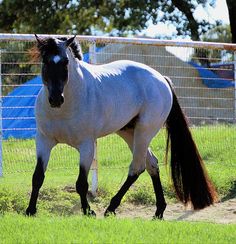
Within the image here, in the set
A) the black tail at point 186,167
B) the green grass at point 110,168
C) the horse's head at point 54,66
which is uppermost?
the horse's head at point 54,66

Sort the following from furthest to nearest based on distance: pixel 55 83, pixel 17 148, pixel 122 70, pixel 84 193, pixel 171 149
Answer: pixel 17 148 → pixel 171 149 → pixel 122 70 → pixel 84 193 → pixel 55 83

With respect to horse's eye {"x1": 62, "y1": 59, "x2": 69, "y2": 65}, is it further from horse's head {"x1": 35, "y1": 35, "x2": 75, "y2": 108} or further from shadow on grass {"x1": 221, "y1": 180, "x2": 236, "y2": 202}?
shadow on grass {"x1": 221, "y1": 180, "x2": 236, "y2": 202}

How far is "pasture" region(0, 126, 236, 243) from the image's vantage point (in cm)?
519

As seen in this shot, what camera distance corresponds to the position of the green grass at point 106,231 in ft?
16.4

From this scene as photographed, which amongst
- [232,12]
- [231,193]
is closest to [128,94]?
[231,193]

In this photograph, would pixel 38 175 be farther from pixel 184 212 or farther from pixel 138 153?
pixel 184 212

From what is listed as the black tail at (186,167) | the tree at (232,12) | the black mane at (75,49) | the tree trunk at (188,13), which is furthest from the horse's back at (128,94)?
the tree trunk at (188,13)

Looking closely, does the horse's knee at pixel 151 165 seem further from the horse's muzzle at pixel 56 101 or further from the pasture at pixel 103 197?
the horse's muzzle at pixel 56 101

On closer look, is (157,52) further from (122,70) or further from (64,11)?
(122,70)

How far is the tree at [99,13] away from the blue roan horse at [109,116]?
17164 millimetres

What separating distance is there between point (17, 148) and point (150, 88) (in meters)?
3.85

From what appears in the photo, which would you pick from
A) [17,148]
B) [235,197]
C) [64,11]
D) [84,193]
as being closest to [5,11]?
[64,11]

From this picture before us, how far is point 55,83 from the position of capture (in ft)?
20.5

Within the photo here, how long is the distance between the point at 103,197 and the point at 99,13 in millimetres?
19037
